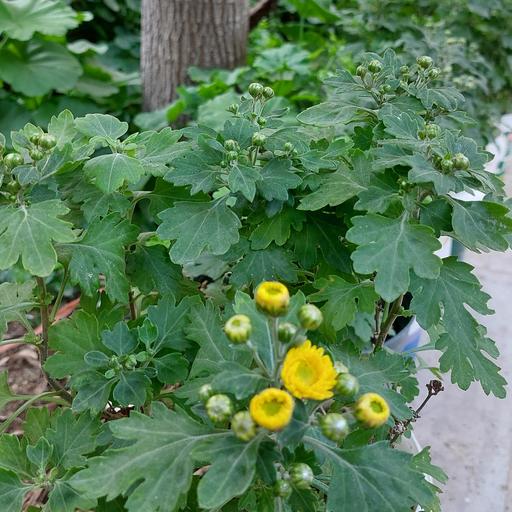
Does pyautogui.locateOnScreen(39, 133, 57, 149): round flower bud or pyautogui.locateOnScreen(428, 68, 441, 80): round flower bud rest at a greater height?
pyautogui.locateOnScreen(428, 68, 441, 80): round flower bud

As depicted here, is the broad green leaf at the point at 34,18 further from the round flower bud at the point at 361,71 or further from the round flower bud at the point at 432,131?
the round flower bud at the point at 432,131

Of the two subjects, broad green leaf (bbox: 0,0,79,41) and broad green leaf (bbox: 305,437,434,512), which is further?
broad green leaf (bbox: 0,0,79,41)

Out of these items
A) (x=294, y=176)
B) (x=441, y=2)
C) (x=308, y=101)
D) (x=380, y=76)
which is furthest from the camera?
(x=441, y=2)

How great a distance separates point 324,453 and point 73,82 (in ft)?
6.58

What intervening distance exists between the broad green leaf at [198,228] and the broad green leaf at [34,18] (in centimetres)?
172

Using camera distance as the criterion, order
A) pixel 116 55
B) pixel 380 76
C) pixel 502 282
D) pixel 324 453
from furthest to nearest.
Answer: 1. pixel 116 55
2. pixel 502 282
3. pixel 380 76
4. pixel 324 453

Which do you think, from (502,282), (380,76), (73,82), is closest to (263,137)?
(380,76)

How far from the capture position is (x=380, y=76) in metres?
0.82

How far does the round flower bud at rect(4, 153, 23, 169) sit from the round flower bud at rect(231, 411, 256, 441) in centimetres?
42

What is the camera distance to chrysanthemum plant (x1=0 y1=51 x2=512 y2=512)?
0.54 metres

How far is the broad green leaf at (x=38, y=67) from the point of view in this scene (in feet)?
7.20

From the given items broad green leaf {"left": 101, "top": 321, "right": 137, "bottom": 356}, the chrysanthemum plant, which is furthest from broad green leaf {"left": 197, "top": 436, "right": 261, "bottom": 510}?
broad green leaf {"left": 101, "top": 321, "right": 137, "bottom": 356}

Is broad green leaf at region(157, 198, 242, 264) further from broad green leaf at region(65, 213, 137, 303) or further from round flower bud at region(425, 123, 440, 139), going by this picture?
round flower bud at region(425, 123, 440, 139)

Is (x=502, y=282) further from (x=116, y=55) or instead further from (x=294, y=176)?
(x=116, y=55)
